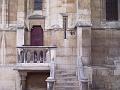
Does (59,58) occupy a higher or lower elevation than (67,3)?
lower

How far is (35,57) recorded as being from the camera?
19.6m

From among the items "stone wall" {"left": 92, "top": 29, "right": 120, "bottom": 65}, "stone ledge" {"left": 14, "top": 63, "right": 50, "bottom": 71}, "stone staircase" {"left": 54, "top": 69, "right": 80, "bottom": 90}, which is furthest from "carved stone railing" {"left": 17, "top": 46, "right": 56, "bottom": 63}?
"stone wall" {"left": 92, "top": 29, "right": 120, "bottom": 65}

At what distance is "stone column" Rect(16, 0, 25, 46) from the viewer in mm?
20422

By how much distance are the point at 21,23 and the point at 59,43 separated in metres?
2.41

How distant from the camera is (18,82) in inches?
797

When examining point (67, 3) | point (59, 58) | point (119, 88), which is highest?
point (67, 3)

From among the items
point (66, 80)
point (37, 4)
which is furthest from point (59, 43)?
point (37, 4)

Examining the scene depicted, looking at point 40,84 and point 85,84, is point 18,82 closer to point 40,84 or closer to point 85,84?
point 40,84

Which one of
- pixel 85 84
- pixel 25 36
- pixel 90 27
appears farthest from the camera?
pixel 25 36

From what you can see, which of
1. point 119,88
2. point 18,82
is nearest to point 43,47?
point 18,82

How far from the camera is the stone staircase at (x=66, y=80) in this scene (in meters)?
18.2

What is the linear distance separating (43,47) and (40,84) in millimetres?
2171

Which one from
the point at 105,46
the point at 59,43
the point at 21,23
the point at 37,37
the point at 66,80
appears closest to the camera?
the point at 66,80

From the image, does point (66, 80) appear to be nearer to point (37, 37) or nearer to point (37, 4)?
point (37, 37)
